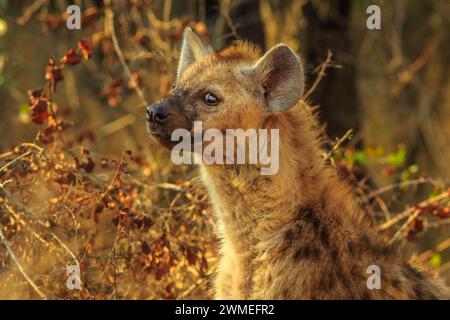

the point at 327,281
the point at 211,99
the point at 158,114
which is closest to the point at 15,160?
the point at 158,114

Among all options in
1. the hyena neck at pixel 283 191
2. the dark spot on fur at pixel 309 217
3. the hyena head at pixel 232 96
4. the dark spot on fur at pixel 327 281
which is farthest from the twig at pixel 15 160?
the dark spot on fur at pixel 327 281

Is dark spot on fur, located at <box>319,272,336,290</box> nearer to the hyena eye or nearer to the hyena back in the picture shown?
the hyena back

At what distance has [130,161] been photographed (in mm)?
6125

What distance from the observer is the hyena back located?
3.60m

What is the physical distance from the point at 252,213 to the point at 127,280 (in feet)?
3.78

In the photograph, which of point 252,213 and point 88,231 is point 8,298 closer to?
point 88,231

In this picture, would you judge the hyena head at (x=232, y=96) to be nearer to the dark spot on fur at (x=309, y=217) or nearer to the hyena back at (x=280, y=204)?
the hyena back at (x=280, y=204)

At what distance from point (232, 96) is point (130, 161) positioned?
2.25 m

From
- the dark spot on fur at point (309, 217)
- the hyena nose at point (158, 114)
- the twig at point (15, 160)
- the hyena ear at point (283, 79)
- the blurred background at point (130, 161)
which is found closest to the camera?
the dark spot on fur at point (309, 217)

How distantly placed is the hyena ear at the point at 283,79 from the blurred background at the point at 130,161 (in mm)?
815

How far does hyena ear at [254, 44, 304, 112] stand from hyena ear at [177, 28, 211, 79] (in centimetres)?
53

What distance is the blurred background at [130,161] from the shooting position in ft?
14.5

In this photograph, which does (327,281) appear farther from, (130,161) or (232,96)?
(130,161)

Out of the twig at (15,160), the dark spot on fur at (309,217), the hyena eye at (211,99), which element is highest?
the hyena eye at (211,99)
